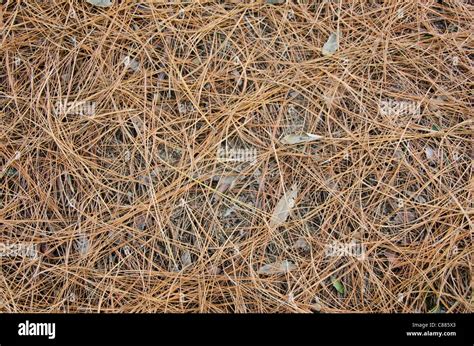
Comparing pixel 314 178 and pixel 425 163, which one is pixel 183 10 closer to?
pixel 314 178

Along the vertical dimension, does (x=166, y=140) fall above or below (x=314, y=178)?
above

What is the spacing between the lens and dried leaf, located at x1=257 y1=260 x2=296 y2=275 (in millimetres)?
2113

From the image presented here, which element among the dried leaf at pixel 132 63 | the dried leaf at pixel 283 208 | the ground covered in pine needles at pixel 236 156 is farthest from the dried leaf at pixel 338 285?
the dried leaf at pixel 132 63

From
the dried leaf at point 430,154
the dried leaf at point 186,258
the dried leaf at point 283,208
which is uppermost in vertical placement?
the dried leaf at point 430,154

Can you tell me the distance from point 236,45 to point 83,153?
0.90m

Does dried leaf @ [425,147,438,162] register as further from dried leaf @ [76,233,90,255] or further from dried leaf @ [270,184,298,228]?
dried leaf @ [76,233,90,255]

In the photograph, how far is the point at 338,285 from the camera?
2.11 meters

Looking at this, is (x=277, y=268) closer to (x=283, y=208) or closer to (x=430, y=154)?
(x=283, y=208)

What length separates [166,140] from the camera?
2170mm

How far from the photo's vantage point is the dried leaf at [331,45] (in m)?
2.20

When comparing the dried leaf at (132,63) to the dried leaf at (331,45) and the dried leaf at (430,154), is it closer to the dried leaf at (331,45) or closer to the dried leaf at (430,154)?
the dried leaf at (331,45)

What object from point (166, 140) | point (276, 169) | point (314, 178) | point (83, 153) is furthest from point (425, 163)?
point (83, 153)

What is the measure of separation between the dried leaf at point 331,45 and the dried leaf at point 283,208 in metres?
0.67
